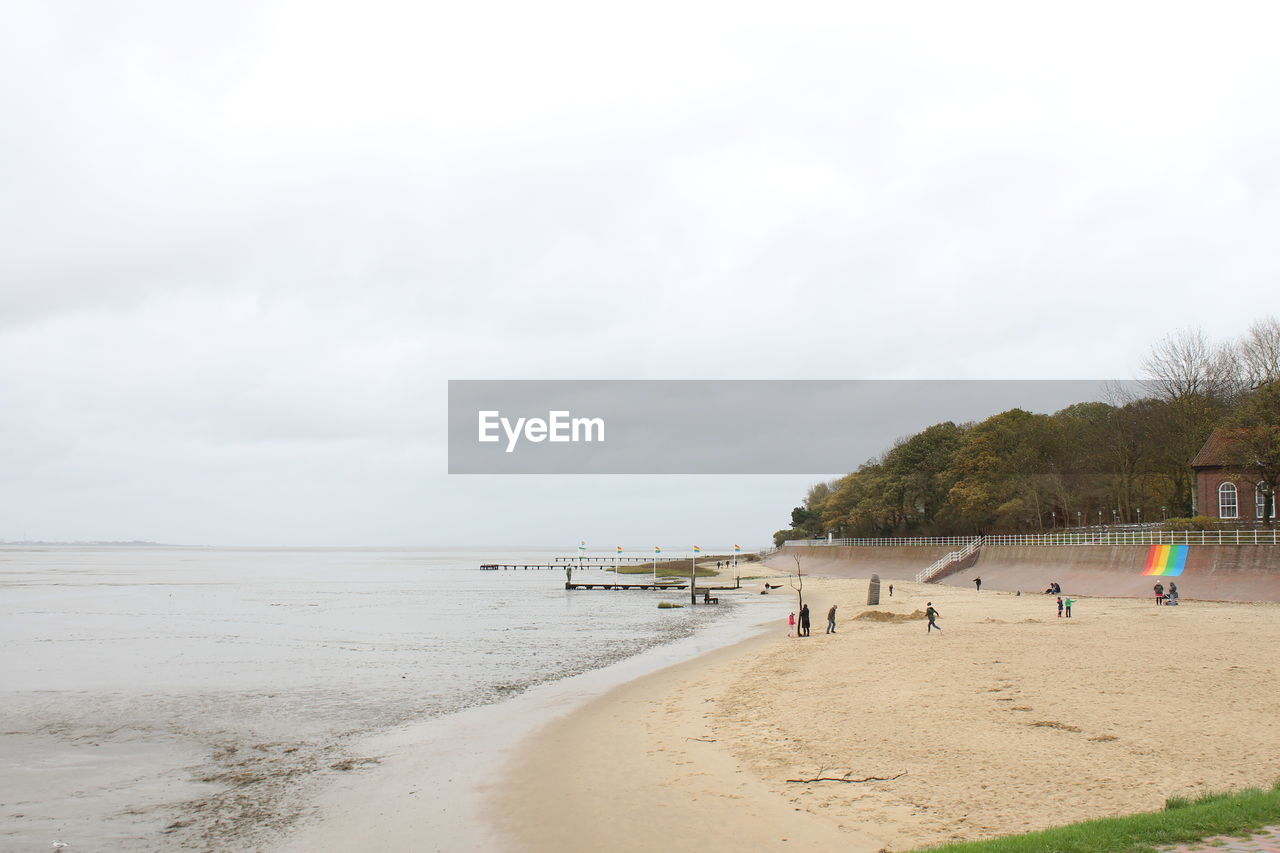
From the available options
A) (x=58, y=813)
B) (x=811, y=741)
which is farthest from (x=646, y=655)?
(x=58, y=813)

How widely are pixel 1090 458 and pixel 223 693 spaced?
70.7 metres

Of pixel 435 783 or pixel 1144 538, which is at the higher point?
pixel 1144 538

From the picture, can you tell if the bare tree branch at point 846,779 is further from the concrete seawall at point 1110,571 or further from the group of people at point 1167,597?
the concrete seawall at point 1110,571

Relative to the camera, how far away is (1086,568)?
168 ft

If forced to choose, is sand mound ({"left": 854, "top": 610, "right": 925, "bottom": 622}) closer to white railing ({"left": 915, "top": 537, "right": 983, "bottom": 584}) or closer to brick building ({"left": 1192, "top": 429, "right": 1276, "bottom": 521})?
brick building ({"left": 1192, "top": 429, "right": 1276, "bottom": 521})

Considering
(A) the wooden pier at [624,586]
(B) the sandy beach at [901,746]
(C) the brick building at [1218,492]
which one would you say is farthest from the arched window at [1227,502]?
(A) the wooden pier at [624,586]

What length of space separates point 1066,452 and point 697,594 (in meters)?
35.7

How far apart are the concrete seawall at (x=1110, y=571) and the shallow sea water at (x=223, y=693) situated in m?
19.5

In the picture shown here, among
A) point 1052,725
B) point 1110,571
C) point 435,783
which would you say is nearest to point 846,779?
point 1052,725

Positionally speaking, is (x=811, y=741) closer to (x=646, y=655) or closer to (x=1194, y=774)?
(x=1194, y=774)

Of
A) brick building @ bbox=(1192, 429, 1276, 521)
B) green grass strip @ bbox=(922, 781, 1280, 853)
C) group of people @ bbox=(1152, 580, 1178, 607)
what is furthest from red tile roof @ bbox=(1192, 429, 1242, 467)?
green grass strip @ bbox=(922, 781, 1280, 853)

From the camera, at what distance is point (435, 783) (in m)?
14.1

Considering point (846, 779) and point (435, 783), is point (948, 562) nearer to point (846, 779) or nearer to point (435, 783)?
point (846, 779)

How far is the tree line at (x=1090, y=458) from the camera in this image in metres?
59.4
